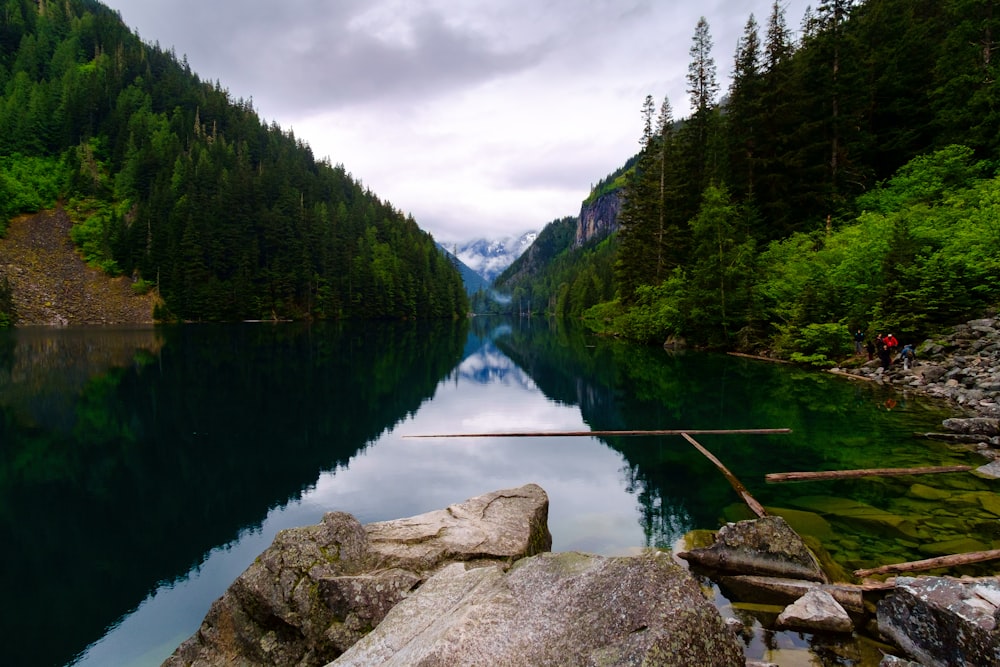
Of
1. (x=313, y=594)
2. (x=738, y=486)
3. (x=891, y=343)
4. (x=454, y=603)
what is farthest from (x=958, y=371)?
(x=313, y=594)

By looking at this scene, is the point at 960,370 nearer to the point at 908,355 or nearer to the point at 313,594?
the point at 908,355

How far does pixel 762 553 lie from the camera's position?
746 cm

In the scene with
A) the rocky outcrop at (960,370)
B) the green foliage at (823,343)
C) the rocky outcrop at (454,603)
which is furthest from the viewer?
the green foliage at (823,343)

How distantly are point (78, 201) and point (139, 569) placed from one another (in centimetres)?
13531

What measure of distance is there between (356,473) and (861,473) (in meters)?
13.2

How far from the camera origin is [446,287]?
142250 mm

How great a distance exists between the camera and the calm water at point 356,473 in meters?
8.45

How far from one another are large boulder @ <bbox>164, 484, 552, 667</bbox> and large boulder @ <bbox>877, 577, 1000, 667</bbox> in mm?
4687

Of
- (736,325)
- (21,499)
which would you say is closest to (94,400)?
(21,499)

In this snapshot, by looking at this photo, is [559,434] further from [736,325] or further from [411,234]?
[411,234]

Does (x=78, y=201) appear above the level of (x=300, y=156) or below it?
below

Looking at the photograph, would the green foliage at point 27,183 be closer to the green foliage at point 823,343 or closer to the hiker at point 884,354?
the green foliage at point 823,343

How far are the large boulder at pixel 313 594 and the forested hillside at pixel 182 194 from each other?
94.3 meters

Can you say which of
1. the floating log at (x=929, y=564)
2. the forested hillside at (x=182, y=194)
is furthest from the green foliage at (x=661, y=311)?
the forested hillside at (x=182, y=194)
